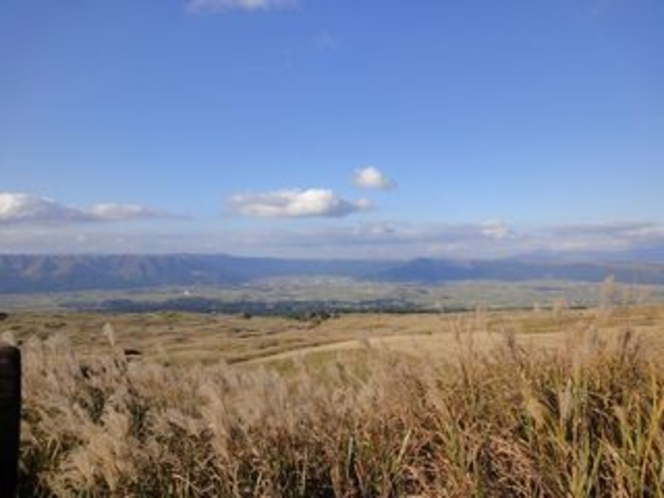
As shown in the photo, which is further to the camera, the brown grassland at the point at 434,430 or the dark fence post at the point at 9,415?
the dark fence post at the point at 9,415

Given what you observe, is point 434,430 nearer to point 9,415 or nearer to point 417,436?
point 417,436

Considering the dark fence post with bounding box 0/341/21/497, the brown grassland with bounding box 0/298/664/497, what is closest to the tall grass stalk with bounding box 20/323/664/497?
the brown grassland with bounding box 0/298/664/497

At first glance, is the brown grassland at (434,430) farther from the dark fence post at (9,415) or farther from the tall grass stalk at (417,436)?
the dark fence post at (9,415)

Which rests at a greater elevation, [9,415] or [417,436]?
[9,415]

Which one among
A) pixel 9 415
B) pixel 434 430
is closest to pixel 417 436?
pixel 434 430

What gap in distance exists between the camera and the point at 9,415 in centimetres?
642

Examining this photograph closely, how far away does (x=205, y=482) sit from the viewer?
22.9 feet

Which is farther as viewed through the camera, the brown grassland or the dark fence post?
the dark fence post

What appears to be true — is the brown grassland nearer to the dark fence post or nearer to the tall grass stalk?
the tall grass stalk

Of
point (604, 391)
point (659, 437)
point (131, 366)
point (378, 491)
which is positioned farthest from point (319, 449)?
point (131, 366)

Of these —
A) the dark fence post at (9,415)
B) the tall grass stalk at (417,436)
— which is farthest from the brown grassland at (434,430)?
the dark fence post at (9,415)

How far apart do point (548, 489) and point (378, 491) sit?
1.28 m

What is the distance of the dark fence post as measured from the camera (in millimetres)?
6328

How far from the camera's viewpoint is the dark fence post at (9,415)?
6328mm
